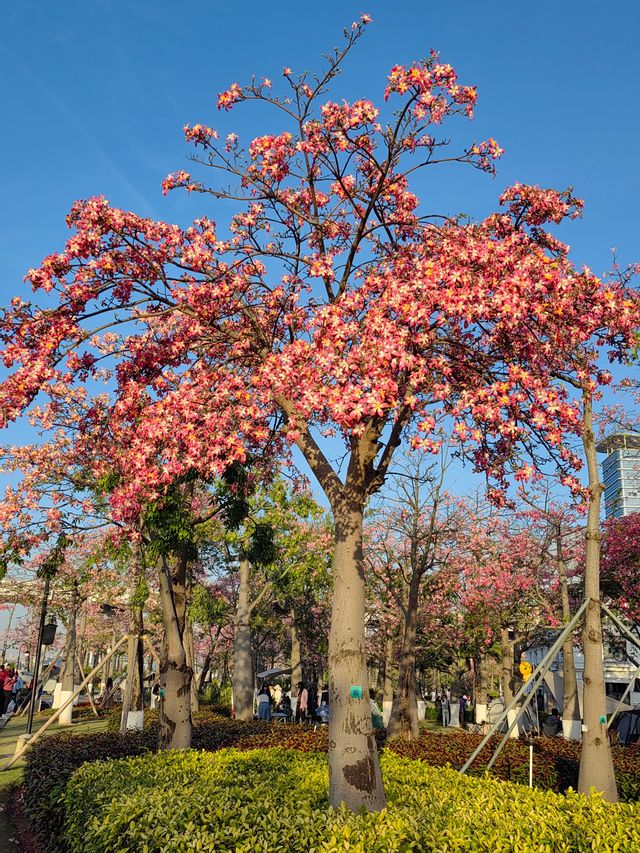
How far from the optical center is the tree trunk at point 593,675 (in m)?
9.66

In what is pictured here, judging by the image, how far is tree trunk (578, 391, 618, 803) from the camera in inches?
380

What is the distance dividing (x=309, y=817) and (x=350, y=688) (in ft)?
4.88

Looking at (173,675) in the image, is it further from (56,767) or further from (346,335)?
(346,335)

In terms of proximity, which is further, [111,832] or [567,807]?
[567,807]

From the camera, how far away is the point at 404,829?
5699mm

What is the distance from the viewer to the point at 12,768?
15.2 meters

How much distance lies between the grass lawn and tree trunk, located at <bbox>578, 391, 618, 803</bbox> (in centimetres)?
796

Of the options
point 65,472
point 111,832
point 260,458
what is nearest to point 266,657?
point 65,472

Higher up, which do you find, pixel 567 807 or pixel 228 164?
pixel 228 164

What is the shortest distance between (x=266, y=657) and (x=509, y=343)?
59.8 m

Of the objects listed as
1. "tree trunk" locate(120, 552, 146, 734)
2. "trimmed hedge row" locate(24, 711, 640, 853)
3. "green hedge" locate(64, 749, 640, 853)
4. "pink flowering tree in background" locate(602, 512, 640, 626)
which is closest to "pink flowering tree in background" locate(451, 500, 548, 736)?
"pink flowering tree in background" locate(602, 512, 640, 626)

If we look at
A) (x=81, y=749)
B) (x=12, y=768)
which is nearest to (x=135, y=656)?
(x=12, y=768)

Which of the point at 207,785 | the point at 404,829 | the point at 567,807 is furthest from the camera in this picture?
the point at 207,785

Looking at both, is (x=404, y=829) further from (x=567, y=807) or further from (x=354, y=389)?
(x=354, y=389)
